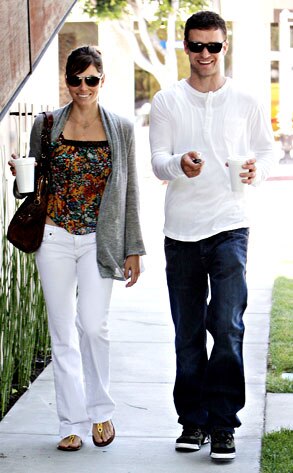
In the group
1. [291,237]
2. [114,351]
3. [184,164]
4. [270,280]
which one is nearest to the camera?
[184,164]

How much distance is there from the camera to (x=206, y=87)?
475 cm

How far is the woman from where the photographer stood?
4.81 m

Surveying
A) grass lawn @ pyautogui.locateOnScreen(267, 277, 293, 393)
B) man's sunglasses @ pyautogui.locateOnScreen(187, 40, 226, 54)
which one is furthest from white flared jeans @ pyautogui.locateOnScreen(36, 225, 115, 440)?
grass lawn @ pyautogui.locateOnScreen(267, 277, 293, 393)

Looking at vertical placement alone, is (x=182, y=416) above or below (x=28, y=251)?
below

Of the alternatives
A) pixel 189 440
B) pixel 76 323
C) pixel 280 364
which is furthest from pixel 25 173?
pixel 280 364

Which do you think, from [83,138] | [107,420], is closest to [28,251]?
[83,138]

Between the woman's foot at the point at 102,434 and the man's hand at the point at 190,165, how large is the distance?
129 centimetres

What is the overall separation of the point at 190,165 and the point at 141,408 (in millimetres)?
1874

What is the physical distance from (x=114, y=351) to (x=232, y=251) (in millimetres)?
2767

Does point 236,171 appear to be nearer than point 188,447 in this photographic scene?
Yes

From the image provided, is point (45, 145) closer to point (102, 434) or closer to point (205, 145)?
point (205, 145)

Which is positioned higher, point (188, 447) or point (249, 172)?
point (249, 172)

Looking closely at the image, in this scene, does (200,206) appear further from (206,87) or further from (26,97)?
(26,97)

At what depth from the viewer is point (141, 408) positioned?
585 cm
